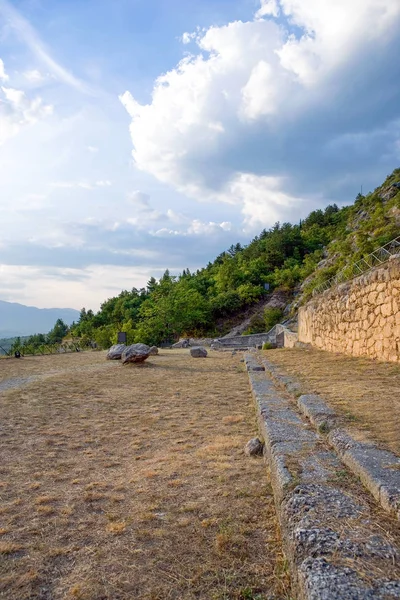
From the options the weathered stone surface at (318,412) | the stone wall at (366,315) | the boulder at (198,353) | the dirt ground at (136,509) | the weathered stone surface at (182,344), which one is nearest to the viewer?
the dirt ground at (136,509)

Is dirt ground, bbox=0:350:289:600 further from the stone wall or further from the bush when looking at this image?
the bush

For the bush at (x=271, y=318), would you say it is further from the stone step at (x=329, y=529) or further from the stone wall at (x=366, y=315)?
the stone step at (x=329, y=529)

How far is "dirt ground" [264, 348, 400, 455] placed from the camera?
3189 mm

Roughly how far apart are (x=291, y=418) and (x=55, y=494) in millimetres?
2429

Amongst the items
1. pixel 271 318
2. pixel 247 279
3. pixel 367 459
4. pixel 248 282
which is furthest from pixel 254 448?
pixel 247 279

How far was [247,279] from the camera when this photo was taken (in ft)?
155

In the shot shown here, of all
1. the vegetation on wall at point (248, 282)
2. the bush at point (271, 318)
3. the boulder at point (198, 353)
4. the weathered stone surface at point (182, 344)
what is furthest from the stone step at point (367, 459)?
the bush at point (271, 318)

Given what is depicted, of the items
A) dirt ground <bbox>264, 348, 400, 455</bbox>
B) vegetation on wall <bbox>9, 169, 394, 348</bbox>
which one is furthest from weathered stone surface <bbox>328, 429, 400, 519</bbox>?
vegetation on wall <bbox>9, 169, 394, 348</bbox>

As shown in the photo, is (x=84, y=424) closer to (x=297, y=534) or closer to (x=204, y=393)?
(x=204, y=393)

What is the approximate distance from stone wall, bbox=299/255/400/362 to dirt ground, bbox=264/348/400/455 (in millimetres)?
427

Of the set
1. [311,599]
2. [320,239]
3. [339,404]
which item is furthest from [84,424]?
[320,239]

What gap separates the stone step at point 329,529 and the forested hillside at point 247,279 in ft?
64.4

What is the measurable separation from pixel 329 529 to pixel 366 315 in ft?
22.9

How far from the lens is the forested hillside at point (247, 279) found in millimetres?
31062
